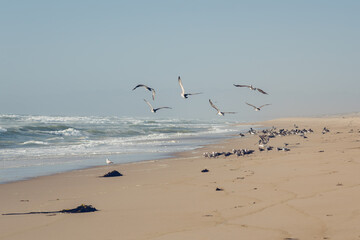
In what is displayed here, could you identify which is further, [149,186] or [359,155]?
[359,155]

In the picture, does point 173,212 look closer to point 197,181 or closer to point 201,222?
point 201,222

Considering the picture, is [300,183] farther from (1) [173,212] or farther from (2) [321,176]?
(1) [173,212]

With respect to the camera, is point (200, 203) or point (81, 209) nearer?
point (81, 209)

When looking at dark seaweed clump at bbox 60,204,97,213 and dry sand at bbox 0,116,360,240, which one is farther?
dark seaweed clump at bbox 60,204,97,213

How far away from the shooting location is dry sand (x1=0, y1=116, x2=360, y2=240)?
596 centimetres

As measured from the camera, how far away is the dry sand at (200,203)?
596 cm

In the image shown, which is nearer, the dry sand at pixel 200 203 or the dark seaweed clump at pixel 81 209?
the dry sand at pixel 200 203

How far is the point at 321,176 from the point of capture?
9828mm

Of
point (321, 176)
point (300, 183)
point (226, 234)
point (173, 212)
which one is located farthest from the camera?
point (321, 176)

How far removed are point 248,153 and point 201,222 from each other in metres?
10.8

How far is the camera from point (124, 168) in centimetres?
1454

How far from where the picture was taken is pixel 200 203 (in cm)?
782

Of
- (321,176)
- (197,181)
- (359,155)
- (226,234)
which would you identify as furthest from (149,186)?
(359,155)

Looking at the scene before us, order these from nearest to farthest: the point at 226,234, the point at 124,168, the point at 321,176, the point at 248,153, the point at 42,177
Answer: the point at 226,234
the point at 321,176
the point at 42,177
the point at 124,168
the point at 248,153
